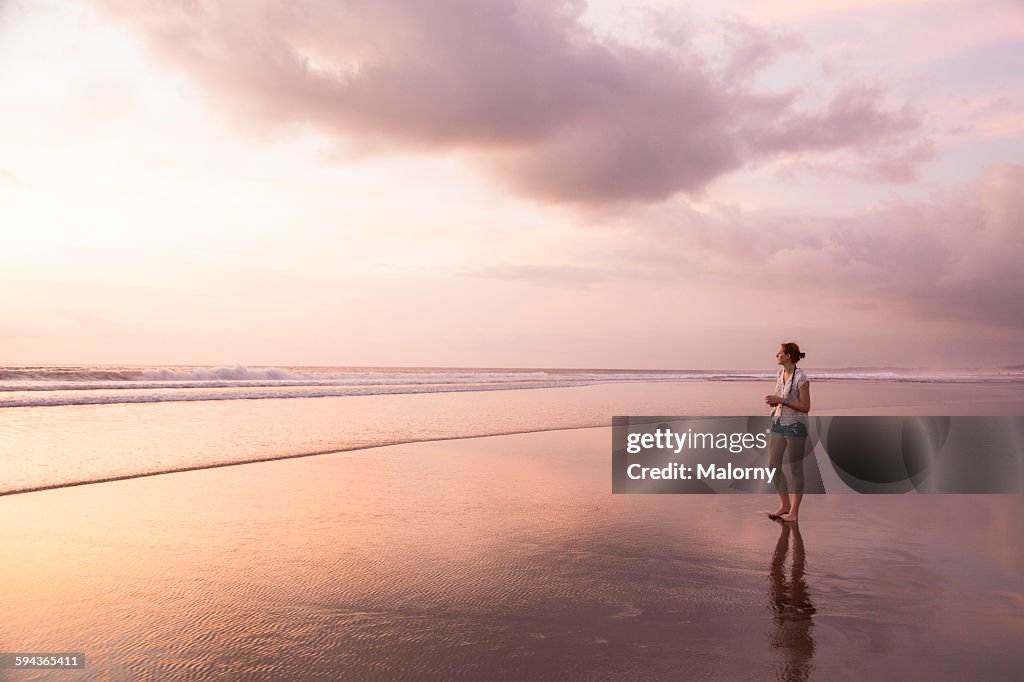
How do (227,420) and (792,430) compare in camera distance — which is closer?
(792,430)

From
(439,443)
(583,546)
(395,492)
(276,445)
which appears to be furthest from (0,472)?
(583,546)

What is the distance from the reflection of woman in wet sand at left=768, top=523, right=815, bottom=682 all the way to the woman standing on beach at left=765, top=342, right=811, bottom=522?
1382mm

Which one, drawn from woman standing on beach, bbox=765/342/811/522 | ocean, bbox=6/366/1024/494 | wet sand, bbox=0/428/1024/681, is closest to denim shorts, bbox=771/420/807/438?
woman standing on beach, bbox=765/342/811/522

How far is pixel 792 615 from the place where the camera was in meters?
4.57

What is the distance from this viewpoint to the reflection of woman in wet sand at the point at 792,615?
378cm

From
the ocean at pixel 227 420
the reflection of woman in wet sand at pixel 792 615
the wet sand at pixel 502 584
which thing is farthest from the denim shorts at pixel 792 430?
the ocean at pixel 227 420

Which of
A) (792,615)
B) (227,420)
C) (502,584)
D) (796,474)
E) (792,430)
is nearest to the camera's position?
(792,615)

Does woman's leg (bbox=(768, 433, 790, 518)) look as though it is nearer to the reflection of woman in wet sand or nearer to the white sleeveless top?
the white sleeveless top

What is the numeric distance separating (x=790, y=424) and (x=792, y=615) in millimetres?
3731

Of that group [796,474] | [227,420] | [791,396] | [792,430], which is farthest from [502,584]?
[227,420]

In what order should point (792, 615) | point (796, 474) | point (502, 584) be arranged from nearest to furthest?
1. point (792, 615)
2. point (502, 584)
3. point (796, 474)

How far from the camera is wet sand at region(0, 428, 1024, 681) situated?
3.87 meters

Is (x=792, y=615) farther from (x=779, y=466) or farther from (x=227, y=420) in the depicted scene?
(x=227, y=420)

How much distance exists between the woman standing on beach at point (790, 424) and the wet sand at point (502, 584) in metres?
0.43
